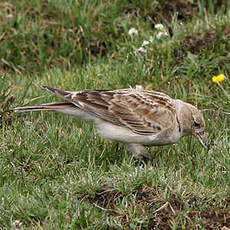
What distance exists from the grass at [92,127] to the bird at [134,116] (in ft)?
0.66

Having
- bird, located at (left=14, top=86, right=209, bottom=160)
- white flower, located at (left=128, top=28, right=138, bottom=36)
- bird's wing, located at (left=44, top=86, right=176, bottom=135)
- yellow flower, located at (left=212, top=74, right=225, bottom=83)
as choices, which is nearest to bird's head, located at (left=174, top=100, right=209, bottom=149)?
bird, located at (left=14, top=86, right=209, bottom=160)

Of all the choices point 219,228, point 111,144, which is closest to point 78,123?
point 111,144

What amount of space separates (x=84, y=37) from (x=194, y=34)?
1.80m

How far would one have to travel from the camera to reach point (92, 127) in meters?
7.77

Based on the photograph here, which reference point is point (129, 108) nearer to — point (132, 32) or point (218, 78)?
point (218, 78)

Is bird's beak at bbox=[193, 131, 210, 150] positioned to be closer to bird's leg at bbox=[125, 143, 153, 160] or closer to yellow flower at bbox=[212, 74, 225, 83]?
bird's leg at bbox=[125, 143, 153, 160]

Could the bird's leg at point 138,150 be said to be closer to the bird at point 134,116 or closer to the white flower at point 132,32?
the bird at point 134,116

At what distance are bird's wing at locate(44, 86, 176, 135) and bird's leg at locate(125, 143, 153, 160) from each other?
0.49 ft

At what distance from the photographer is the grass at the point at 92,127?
5.68 meters

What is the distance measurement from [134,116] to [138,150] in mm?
393

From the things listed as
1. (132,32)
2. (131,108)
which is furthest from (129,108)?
(132,32)

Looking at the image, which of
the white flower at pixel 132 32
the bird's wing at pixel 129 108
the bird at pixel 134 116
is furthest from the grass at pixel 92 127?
the bird's wing at pixel 129 108

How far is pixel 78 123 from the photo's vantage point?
8.08m

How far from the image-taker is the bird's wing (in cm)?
713
